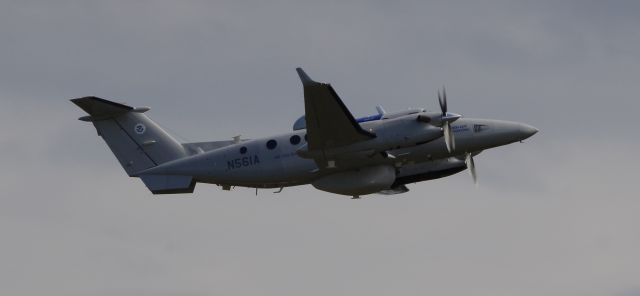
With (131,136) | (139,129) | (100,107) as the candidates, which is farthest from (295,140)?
(100,107)

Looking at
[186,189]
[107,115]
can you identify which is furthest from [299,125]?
[107,115]

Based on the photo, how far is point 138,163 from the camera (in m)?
50.0

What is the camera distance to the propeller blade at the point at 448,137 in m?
45.0

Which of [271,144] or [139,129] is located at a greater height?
[139,129]

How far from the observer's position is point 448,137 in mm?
45125

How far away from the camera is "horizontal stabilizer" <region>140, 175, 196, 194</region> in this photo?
48625mm

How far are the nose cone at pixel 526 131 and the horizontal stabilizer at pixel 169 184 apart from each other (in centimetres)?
1430

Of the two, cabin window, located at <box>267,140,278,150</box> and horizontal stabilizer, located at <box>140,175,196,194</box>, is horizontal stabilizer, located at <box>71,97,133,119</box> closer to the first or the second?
horizontal stabilizer, located at <box>140,175,196,194</box>

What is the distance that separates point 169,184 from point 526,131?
1558cm

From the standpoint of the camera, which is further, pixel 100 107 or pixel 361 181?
pixel 100 107

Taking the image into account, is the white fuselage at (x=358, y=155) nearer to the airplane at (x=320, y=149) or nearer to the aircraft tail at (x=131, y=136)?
the airplane at (x=320, y=149)

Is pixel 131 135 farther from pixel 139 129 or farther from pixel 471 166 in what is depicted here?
pixel 471 166

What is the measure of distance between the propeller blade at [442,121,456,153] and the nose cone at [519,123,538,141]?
10.3 feet

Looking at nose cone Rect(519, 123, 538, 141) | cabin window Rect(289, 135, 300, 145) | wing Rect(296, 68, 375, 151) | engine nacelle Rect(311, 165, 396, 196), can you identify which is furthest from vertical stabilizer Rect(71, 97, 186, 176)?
nose cone Rect(519, 123, 538, 141)
